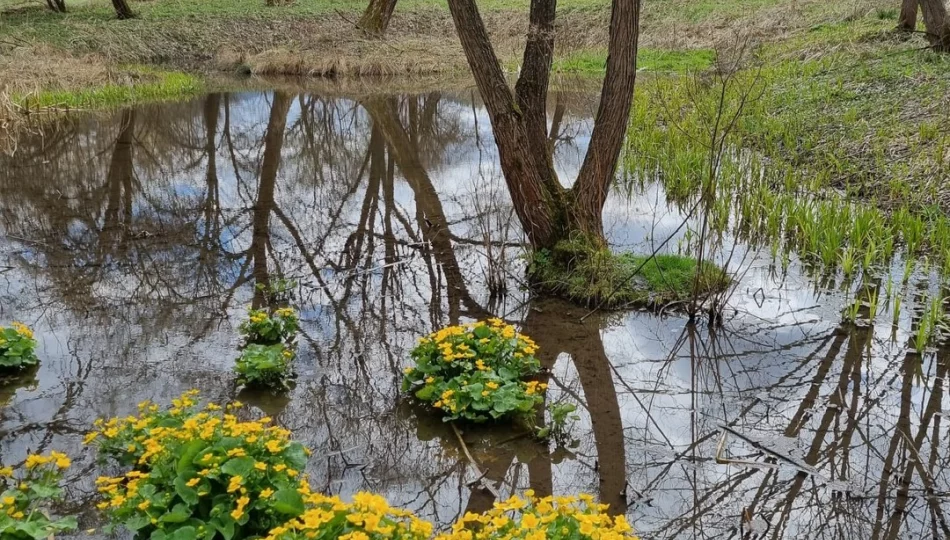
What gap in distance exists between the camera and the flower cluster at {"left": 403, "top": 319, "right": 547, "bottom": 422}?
14.6 feet

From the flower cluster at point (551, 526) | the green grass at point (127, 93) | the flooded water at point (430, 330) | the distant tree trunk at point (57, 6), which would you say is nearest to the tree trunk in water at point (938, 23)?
the flooded water at point (430, 330)

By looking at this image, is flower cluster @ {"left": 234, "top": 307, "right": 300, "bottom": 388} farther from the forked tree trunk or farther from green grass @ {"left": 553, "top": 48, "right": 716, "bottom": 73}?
green grass @ {"left": 553, "top": 48, "right": 716, "bottom": 73}

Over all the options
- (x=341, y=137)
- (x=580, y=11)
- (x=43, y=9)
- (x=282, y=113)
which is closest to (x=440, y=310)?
(x=341, y=137)

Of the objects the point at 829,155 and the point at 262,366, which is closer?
the point at 262,366

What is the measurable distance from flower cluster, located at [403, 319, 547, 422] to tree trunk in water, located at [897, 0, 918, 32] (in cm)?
1288

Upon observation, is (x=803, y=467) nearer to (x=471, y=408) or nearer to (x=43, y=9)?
(x=471, y=408)

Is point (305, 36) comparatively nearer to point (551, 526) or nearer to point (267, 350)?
point (267, 350)

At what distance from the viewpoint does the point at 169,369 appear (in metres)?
5.17

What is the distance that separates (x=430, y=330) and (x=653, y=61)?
1579 centimetres

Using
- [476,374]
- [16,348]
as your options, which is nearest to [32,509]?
[16,348]

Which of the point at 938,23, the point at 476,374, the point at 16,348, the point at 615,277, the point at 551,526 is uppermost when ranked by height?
the point at 938,23

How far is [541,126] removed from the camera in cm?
674

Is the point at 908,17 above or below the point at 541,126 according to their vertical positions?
above

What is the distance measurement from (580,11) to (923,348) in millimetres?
24242
